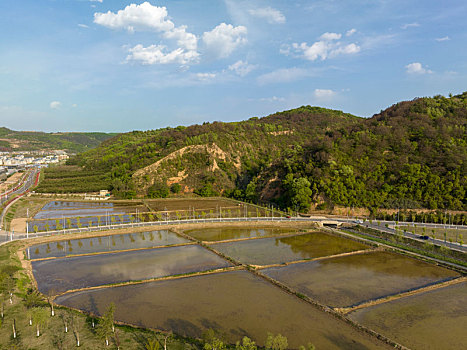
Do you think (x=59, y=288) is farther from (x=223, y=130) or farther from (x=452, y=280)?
(x=223, y=130)

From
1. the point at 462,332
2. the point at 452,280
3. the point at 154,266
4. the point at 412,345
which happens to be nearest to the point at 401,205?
the point at 452,280

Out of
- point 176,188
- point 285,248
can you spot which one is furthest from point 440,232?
point 176,188

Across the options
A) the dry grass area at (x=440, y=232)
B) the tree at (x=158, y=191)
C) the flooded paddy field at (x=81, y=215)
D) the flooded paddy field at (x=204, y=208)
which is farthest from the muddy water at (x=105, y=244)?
the tree at (x=158, y=191)

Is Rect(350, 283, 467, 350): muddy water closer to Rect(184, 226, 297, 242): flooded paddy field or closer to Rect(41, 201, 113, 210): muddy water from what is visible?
Rect(184, 226, 297, 242): flooded paddy field

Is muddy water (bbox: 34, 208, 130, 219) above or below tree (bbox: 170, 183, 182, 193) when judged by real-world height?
below

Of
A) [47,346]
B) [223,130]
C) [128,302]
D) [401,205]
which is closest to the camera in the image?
[47,346]

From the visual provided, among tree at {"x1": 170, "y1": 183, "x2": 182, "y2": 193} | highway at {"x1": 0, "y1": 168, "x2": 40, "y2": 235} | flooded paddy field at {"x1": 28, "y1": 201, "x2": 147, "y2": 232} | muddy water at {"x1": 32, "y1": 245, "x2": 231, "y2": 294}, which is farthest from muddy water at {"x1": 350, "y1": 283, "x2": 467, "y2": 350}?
tree at {"x1": 170, "y1": 183, "x2": 182, "y2": 193}

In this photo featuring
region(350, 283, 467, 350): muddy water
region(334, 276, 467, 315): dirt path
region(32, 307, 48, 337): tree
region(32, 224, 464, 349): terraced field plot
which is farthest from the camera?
region(334, 276, 467, 315): dirt path
